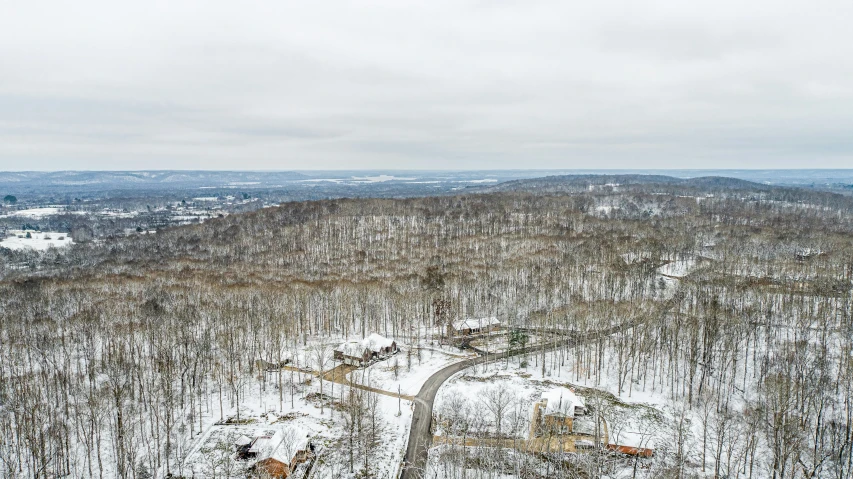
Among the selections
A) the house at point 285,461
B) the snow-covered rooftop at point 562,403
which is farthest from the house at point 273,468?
the snow-covered rooftop at point 562,403

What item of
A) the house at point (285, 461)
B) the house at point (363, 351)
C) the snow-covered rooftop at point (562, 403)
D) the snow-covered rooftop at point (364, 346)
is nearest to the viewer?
the house at point (285, 461)

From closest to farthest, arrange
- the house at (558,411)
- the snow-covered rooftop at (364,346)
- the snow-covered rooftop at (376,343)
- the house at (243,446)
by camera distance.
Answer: the house at (243,446)
the house at (558,411)
the snow-covered rooftop at (364,346)
the snow-covered rooftop at (376,343)

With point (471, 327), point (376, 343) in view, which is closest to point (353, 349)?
point (376, 343)

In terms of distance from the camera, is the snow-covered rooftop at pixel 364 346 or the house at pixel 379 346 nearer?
the snow-covered rooftop at pixel 364 346

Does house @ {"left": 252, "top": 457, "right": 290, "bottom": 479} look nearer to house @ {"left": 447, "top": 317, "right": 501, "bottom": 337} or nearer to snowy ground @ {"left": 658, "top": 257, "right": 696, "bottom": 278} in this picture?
Answer: house @ {"left": 447, "top": 317, "right": 501, "bottom": 337}

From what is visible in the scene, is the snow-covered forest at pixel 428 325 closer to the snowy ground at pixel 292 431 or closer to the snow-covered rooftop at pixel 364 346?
the snowy ground at pixel 292 431

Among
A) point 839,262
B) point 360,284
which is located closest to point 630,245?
point 839,262

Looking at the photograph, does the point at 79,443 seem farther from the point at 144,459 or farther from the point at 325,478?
the point at 325,478
